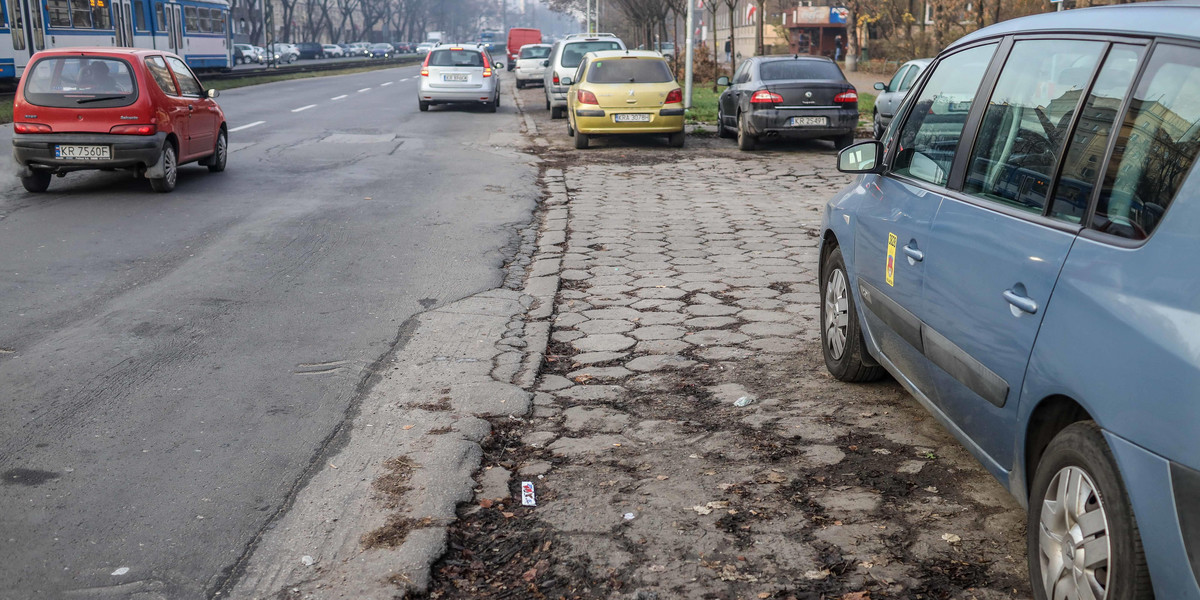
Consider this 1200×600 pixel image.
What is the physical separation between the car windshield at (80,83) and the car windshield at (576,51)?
45.8 feet

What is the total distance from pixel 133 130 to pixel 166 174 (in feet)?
1.90

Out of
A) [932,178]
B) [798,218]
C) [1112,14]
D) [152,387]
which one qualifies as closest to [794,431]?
[932,178]

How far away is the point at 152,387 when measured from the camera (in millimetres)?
5230

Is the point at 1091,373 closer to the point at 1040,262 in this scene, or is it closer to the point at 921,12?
the point at 1040,262

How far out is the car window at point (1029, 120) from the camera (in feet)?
10.2

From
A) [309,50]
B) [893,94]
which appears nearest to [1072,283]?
[893,94]

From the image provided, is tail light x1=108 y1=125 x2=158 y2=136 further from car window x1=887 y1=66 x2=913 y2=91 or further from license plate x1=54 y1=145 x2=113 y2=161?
car window x1=887 y1=66 x2=913 y2=91

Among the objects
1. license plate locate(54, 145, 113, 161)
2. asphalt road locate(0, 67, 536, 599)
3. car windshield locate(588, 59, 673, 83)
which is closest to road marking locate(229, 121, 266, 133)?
asphalt road locate(0, 67, 536, 599)

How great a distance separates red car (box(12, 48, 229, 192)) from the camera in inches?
456

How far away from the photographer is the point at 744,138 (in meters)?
17.6

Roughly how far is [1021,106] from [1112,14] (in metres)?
0.45

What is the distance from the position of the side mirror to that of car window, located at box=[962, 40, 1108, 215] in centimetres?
89

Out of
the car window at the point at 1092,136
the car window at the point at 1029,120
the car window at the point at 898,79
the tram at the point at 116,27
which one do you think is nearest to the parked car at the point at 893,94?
the car window at the point at 898,79

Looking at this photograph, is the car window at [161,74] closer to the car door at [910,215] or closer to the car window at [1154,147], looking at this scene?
the car door at [910,215]
